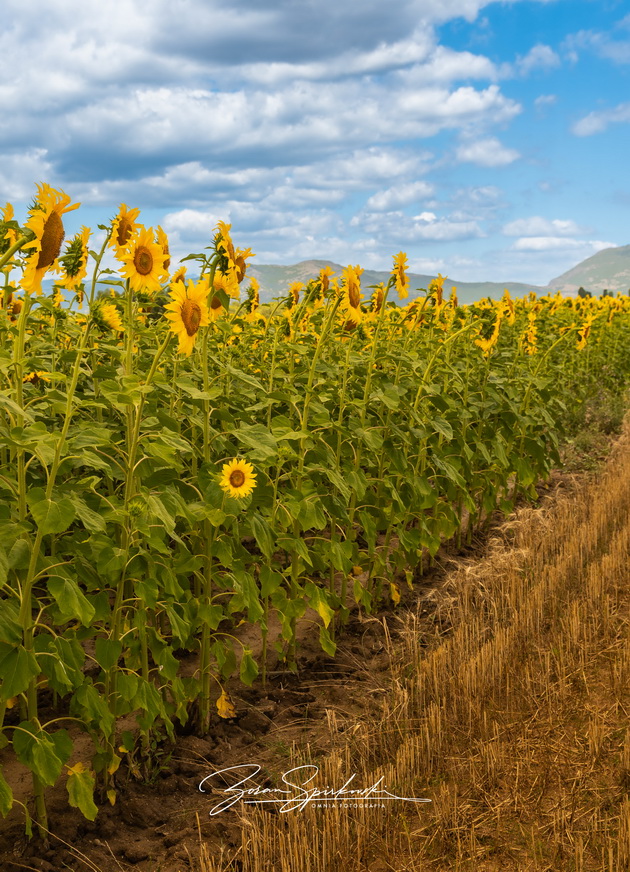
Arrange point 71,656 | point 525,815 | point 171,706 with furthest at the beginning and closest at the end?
point 171,706
point 525,815
point 71,656

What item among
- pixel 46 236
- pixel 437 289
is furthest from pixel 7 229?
pixel 437 289

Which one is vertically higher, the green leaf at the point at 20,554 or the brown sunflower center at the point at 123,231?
the brown sunflower center at the point at 123,231

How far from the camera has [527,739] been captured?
11.8ft

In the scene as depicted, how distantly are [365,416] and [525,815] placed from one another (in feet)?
7.34

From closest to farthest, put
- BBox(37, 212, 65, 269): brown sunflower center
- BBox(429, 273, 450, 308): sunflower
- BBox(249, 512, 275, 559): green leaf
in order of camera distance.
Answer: BBox(37, 212, 65, 269): brown sunflower center → BBox(249, 512, 275, 559): green leaf → BBox(429, 273, 450, 308): sunflower

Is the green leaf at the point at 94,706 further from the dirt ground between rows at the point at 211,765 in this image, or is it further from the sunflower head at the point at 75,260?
the sunflower head at the point at 75,260

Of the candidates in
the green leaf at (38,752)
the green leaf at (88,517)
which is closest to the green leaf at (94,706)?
the green leaf at (38,752)

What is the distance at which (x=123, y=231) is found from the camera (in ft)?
9.86

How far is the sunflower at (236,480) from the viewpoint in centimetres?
318

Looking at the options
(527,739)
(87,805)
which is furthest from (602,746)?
(87,805)

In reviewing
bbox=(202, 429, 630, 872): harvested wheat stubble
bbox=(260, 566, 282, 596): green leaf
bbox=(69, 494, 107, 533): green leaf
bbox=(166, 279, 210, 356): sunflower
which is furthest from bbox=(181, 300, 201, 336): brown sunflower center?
bbox=(202, 429, 630, 872): harvested wheat stubble

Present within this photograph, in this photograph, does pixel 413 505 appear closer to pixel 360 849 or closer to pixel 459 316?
pixel 459 316

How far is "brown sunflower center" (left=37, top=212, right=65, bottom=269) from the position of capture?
8.10 ft

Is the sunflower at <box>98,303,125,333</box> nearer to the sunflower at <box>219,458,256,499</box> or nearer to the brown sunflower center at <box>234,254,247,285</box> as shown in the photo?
the brown sunflower center at <box>234,254,247,285</box>
